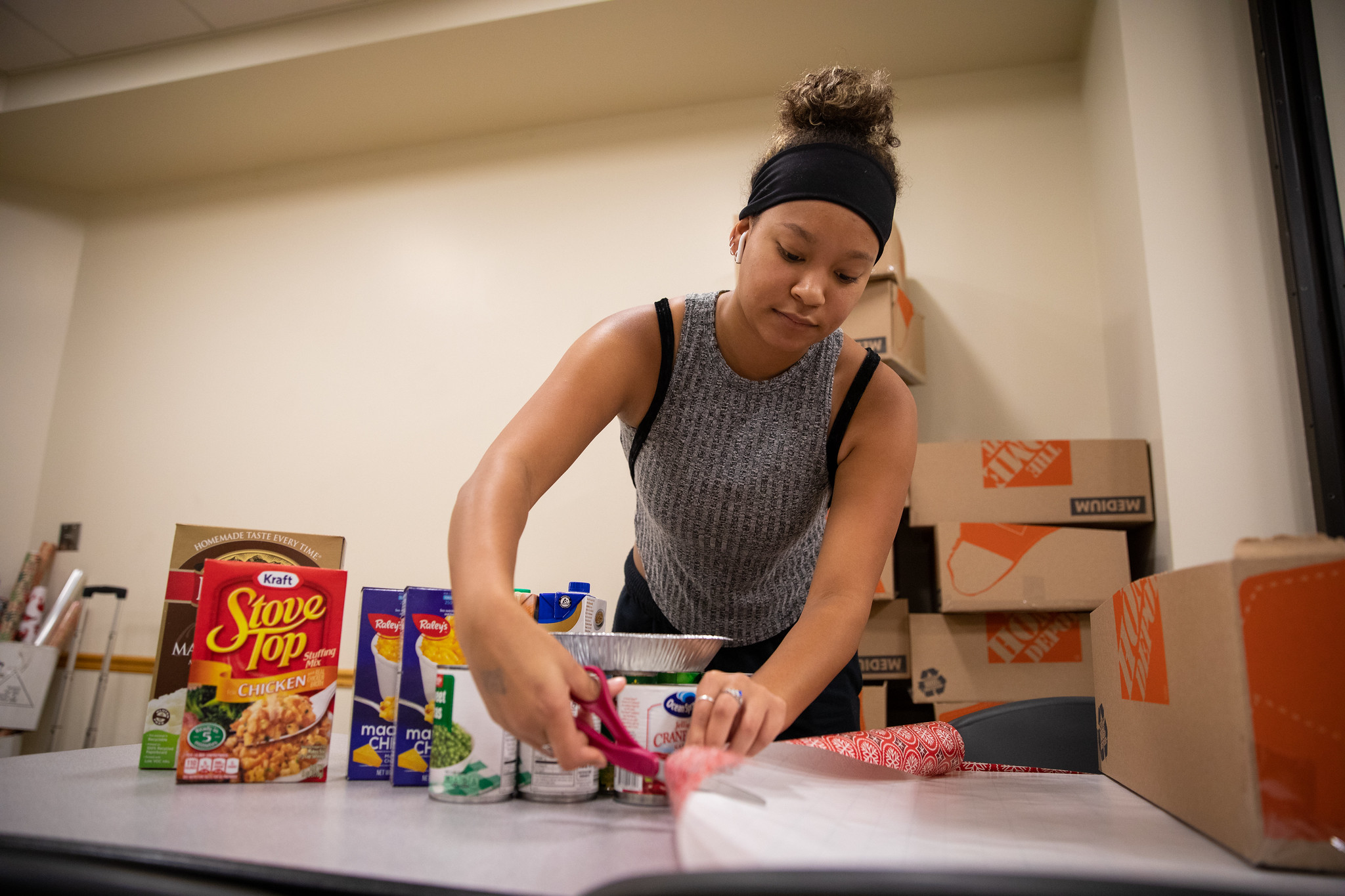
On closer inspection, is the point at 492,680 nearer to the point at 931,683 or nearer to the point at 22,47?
the point at 931,683

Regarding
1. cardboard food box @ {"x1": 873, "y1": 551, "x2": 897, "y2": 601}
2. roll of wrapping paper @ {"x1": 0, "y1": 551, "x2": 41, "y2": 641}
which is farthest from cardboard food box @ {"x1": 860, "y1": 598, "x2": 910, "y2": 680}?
roll of wrapping paper @ {"x1": 0, "y1": 551, "x2": 41, "y2": 641}

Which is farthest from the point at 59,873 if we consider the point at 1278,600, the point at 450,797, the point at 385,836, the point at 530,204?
the point at 530,204

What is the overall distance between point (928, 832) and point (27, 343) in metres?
4.03

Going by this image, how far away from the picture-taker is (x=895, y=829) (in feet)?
1.59

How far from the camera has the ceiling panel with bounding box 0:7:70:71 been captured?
2621 millimetres

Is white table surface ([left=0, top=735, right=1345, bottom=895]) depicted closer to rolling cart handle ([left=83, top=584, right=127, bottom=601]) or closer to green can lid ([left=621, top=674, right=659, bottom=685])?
green can lid ([left=621, top=674, right=659, bottom=685])

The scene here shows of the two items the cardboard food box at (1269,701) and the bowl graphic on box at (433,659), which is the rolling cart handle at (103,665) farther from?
the cardboard food box at (1269,701)

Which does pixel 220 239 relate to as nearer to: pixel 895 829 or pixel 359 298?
pixel 359 298

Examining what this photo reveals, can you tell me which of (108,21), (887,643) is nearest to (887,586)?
(887,643)

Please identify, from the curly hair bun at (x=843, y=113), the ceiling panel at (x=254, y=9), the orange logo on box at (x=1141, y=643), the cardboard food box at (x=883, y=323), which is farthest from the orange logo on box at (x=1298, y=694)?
the ceiling panel at (x=254, y=9)

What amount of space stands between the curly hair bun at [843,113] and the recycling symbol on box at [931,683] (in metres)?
1.26

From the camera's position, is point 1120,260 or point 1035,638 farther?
point 1120,260

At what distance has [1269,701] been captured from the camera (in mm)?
474

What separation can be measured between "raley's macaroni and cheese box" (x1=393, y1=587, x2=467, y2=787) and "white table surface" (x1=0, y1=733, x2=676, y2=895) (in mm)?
24
